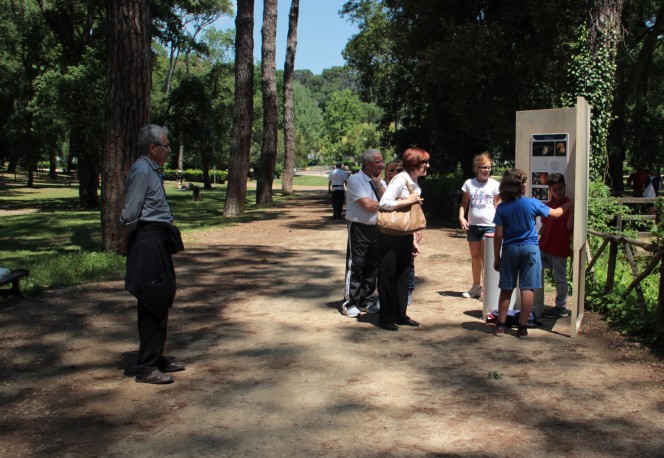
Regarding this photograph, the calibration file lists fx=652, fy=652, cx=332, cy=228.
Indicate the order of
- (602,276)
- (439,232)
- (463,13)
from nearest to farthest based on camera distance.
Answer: (602,276) → (439,232) → (463,13)

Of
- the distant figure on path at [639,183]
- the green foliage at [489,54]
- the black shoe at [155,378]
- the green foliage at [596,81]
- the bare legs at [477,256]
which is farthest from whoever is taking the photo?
the distant figure on path at [639,183]

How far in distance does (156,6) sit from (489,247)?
23.3 meters

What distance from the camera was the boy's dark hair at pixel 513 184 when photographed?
6.54 metres

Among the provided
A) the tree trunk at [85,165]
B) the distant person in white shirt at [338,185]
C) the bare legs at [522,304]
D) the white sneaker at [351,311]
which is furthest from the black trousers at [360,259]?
the tree trunk at [85,165]

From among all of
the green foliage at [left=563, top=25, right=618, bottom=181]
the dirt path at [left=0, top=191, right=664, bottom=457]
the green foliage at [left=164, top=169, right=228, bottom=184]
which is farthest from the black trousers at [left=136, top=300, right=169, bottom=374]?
the green foliage at [left=164, top=169, right=228, bottom=184]

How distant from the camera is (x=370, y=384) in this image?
5242 millimetres

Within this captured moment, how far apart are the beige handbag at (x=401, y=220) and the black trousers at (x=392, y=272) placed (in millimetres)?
186

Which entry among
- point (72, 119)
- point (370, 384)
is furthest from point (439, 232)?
point (72, 119)

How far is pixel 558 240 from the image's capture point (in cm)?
734

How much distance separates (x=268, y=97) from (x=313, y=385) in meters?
23.6

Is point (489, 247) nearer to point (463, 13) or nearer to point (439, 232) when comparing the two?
point (439, 232)

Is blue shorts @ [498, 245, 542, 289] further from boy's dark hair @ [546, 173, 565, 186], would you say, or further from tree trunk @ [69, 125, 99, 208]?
tree trunk @ [69, 125, 99, 208]

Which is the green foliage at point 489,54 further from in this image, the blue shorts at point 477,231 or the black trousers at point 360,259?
the black trousers at point 360,259

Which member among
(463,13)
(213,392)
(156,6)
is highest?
(156,6)
